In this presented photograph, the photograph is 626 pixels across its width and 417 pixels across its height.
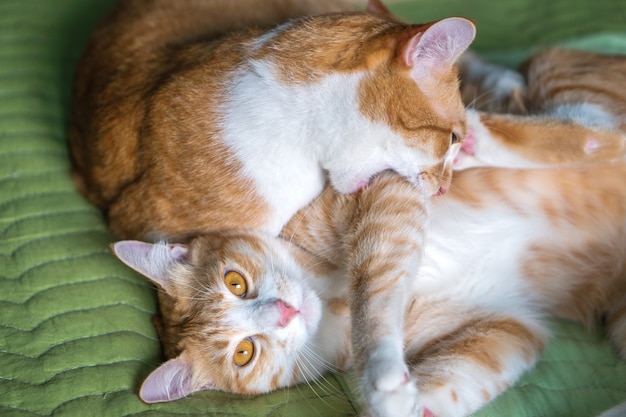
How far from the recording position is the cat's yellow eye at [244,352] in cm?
177

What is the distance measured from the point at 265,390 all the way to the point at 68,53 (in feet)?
5.53

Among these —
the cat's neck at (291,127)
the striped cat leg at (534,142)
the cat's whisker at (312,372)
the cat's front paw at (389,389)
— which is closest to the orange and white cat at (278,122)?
the cat's neck at (291,127)

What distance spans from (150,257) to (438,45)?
925mm

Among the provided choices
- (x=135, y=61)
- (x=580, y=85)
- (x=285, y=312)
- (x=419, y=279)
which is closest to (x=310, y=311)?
(x=285, y=312)

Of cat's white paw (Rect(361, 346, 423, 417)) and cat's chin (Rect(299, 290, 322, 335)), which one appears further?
→ cat's chin (Rect(299, 290, 322, 335))

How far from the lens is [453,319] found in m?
1.96

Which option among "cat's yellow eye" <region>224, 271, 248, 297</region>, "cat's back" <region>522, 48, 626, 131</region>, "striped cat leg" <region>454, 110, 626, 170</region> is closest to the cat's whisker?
"cat's yellow eye" <region>224, 271, 248, 297</region>

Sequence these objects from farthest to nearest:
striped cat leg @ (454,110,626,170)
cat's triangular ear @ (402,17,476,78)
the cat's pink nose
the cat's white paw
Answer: striped cat leg @ (454,110,626,170) → the cat's pink nose → cat's triangular ear @ (402,17,476,78) → the cat's white paw

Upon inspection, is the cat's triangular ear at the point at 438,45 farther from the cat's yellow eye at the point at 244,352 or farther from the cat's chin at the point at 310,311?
the cat's yellow eye at the point at 244,352

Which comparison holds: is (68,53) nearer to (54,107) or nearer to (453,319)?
(54,107)

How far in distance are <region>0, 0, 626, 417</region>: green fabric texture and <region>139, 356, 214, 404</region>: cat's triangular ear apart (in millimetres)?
22

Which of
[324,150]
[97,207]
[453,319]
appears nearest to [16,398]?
[97,207]

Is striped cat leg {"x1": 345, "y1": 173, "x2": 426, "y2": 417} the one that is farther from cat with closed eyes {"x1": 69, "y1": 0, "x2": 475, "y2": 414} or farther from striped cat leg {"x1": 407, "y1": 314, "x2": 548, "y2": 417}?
striped cat leg {"x1": 407, "y1": 314, "x2": 548, "y2": 417}

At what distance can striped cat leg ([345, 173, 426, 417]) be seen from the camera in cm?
146
